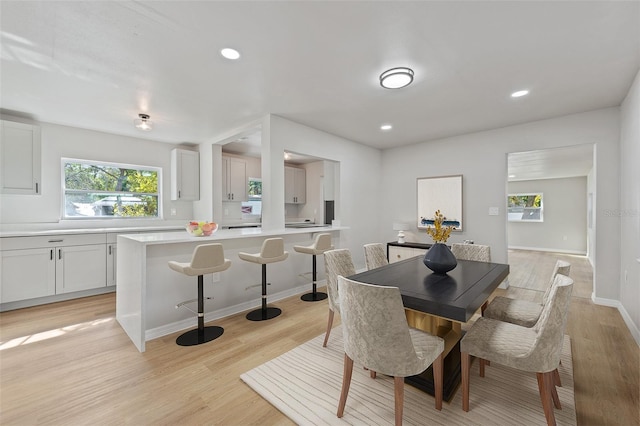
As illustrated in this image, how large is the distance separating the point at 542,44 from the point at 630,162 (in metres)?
1.90

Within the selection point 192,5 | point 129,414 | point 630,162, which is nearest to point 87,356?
point 129,414

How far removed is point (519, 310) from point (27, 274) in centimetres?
562

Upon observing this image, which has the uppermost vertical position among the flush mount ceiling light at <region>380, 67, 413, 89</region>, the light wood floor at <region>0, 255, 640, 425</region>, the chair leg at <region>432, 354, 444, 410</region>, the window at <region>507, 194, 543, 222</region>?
the flush mount ceiling light at <region>380, 67, 413, 89</region>

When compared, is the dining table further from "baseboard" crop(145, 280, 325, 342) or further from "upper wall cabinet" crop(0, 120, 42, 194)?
"upper wall cabinet" crop(0, 120, 42, 194)

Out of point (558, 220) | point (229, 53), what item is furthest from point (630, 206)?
point (558, 220)

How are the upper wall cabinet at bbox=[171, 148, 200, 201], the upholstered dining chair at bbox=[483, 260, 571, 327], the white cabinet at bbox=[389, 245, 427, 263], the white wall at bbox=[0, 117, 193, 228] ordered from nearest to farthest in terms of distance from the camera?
1. the upholstered dining chair at bbox=[483, 260, 571, 327]
2. the white wall at bbox=[0, 117, 193, 228]
3. the white cabinet at bbox=[389, 245, 427, 263]
4. the upper wall cabinet at bbox=[171, 148, 200, 201]

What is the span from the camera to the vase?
2.22 m

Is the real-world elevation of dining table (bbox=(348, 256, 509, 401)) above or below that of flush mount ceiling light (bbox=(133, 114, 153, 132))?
below

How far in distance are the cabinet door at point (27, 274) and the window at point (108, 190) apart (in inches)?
36.0

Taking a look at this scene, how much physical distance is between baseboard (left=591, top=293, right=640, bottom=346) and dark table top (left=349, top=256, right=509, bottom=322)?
4.91 feet

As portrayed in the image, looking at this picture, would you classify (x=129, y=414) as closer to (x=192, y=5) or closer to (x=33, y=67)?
(x=192, y=5)

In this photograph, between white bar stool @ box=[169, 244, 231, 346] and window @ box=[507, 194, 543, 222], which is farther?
window @ box=[507, 194, 543, 222]

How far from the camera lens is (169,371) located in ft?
→ 6.98

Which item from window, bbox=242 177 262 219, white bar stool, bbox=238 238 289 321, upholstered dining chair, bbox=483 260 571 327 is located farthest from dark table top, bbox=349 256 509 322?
window, bbox=242 177 262 219
